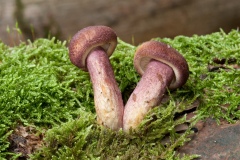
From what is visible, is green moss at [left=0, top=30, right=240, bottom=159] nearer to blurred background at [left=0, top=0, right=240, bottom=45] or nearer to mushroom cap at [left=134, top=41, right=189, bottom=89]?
mushroom cap at [left=134, top=41, right=189, bottom=89]

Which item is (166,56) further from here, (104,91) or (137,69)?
(104,91)

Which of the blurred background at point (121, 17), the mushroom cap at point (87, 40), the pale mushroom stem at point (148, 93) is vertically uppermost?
the blurred background at point (121, 17)

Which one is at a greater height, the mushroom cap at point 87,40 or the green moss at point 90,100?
the mushroom cap at point 87,40

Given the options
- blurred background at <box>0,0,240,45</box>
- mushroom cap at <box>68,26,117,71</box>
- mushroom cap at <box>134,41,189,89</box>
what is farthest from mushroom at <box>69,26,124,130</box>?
blurred background at <box>0,0,240,45</box>

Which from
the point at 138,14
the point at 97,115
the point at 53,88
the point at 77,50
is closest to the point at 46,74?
the point at 53,88

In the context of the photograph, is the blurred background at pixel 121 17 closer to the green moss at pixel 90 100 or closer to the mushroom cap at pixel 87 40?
the green moss at pixel 90 100

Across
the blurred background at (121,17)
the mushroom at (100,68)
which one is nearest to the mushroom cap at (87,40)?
the mushroom at (100,68)
